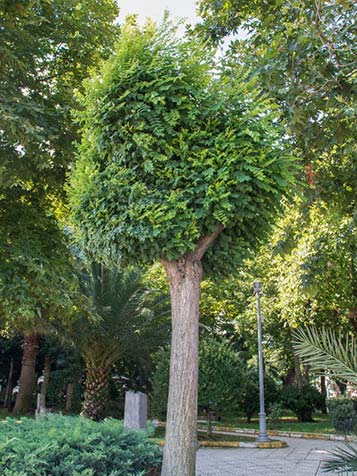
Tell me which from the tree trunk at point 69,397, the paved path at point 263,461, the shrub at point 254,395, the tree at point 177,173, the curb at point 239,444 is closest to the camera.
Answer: the tree at point 177,173

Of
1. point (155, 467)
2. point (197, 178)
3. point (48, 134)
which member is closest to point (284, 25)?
point (197, 178)

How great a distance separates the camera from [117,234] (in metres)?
5.02

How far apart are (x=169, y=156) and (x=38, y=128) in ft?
11.3

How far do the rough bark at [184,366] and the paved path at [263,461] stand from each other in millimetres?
3401

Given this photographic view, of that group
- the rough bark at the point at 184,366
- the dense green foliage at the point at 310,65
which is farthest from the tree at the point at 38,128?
the dense green foliage at the point at 310,65

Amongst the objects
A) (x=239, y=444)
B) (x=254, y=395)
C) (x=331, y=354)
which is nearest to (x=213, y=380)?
(x=239, y=444)

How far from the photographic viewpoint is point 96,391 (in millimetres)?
15219

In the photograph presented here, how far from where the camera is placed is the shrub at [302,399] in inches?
769

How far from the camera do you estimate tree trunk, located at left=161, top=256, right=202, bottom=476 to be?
15.2 feet

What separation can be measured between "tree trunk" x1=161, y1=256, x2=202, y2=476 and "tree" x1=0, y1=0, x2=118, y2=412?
331 centimetres

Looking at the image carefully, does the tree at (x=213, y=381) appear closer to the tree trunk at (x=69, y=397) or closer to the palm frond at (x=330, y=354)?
the tree trunk at (x=69, y=397)

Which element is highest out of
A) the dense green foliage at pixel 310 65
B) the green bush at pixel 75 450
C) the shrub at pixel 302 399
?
the dense green foliage at pixel 310 65

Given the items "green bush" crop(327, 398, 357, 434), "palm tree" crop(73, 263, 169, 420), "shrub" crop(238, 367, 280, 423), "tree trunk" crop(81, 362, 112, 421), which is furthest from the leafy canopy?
"shrub" crop(238, 367, 280, 423)

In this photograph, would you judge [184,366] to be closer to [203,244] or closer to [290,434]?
[203,244]
